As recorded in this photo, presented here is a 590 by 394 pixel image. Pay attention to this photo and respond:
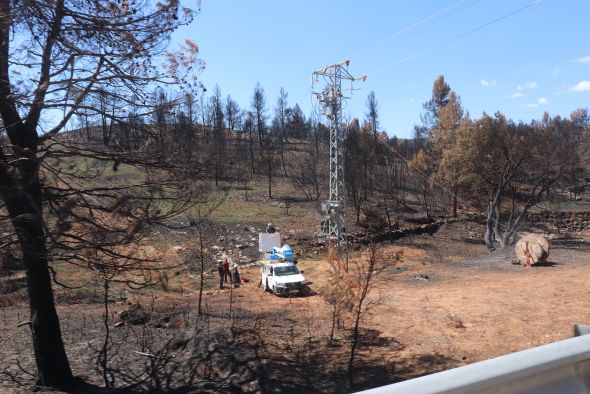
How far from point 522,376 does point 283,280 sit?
19.9 m

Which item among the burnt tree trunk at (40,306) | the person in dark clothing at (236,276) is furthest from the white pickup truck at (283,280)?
the burnt tree trunk at (40,306)

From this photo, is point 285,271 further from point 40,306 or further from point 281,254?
point 40,306

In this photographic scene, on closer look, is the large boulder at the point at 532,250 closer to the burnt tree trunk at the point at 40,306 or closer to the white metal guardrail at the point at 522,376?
the burnt tree trunk at the point at 40,306

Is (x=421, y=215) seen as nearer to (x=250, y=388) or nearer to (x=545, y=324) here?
(x=545, y=324)

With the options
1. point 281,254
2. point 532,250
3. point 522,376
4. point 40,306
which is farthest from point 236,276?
point 522,376

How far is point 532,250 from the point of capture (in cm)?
2277

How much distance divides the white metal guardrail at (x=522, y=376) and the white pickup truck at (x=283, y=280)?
19.3 m

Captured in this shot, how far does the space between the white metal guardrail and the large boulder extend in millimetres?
22428

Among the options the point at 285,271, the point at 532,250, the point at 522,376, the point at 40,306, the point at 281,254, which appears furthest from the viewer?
the point at 281,254

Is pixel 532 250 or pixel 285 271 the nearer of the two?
pixel 285 271

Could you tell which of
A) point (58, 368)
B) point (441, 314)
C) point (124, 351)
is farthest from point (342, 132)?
point (58, 368)

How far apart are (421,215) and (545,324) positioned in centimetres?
3786

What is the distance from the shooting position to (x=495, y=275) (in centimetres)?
2152

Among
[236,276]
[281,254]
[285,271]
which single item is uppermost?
[281,254]
